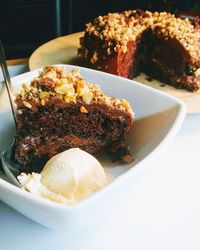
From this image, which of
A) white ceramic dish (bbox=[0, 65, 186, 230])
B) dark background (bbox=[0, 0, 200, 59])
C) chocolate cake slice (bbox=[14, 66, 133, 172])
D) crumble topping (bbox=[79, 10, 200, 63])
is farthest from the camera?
dark background (bbox=[0, 0, 200, 59])

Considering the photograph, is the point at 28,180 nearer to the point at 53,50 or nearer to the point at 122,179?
the point at 122,179

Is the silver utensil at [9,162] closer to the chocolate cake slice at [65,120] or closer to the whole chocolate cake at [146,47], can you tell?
the chocolate cake slice at [65,120]

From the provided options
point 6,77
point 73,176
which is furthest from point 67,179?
point 6,77

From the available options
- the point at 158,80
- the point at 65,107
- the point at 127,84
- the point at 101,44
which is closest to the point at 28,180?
the point at 65,107

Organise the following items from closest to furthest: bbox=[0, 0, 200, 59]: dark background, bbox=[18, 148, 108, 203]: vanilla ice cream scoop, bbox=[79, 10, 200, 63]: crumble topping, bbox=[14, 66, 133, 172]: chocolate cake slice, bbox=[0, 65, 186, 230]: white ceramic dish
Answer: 1. bbox=[0, 65, 186, 230]: white ceramic dish
2. bbox=[18, 148, 108, 203]: vanilla ice cream scoop
3. bbox=[14, 66, 133, 172]: chocolate cake slice
4. bbox=[79, 10, 200, 63]: crumble topping
5. bbox=[0, 0, 200, 59]: dark background

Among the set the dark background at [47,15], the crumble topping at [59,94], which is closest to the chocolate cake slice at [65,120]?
the crumble topping at [59,94]

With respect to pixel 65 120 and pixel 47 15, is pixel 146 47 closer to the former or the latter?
pixel 65 120

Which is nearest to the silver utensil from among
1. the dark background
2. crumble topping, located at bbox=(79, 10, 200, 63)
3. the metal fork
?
the metal fork

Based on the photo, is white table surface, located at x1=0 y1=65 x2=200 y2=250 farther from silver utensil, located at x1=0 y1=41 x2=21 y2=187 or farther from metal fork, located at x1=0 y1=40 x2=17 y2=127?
metal fork, located at x1=0 y1=40 x2=17 y2=127
